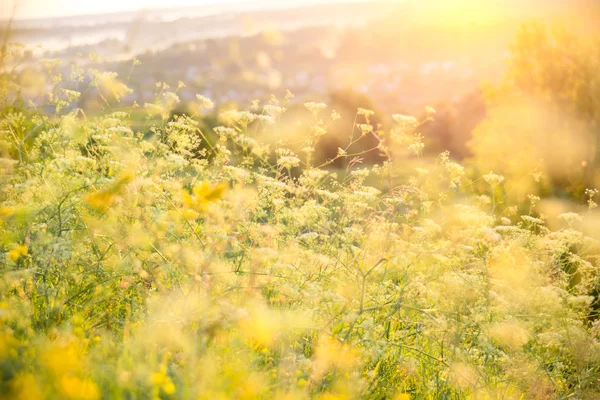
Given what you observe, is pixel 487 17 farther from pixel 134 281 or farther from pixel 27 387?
pixel 27 387

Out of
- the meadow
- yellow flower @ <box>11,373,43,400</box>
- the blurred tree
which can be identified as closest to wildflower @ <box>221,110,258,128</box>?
the meadow

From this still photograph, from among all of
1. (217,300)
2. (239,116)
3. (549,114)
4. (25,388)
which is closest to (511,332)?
(217,300)

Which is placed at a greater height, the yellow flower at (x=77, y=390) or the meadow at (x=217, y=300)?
the yellow flower at (x=77, y=390)

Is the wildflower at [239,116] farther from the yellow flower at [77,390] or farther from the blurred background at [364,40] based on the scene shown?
the yellow flower at [77,390]

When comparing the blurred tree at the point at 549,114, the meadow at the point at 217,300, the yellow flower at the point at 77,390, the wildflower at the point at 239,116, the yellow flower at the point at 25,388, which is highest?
the wildflower at the point at 239,116

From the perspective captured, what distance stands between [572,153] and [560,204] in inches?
59.3

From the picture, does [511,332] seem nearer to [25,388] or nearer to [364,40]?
[25,388]

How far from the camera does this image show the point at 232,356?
96.3 inches

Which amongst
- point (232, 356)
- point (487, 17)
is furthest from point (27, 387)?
point (487, 17)

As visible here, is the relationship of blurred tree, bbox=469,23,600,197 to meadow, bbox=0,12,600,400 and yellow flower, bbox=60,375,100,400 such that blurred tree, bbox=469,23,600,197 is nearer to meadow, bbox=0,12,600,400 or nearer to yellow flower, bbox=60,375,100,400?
meadow, bbox=0,12,600,400

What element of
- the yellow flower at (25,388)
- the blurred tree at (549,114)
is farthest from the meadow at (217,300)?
the blurred tree at (549,114)

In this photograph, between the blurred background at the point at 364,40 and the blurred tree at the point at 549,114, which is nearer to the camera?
the blurred background at the point at 364,40

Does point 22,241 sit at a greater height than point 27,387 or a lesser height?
lesser

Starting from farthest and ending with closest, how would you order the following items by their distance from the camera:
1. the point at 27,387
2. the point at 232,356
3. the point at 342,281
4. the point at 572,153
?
the point at 572,153 → the point at 342,281 → the point at 232,356 → the point at 27,387
